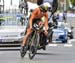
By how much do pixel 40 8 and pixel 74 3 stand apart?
6625 cm

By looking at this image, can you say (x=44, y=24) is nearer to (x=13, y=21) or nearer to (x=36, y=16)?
(x=36, y=16)

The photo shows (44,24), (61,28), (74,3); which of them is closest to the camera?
(44,24)

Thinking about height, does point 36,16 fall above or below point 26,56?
above

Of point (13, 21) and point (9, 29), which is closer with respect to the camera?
point (9, 29)

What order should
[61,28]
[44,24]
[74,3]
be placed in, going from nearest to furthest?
1. [44,24]
2. [61,28]
3. [74,3]

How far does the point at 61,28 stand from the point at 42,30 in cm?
1523

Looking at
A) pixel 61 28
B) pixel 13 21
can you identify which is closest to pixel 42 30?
pixel 13 21

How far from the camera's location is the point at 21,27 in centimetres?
1975

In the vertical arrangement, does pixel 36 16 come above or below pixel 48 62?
above

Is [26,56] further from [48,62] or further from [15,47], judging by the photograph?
[15,47]

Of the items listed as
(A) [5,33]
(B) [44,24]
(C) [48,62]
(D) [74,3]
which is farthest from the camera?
(D) [74,3]

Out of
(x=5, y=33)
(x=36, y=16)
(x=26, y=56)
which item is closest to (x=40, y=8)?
(x=36, y=16)

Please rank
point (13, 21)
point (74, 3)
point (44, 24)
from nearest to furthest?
point (44, 24) → point (13, 21) → point (74, 3)

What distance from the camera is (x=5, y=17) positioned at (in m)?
21.2
